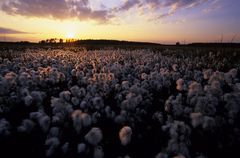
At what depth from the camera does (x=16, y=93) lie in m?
6.08

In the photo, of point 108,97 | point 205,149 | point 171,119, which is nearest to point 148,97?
point 108,97

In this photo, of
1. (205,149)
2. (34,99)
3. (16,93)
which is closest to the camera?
(205,149)

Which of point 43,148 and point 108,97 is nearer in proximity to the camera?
point 43,148

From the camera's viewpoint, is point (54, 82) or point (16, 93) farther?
point (54, 82)

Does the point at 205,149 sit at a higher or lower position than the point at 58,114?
lower

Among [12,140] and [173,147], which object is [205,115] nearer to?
[173,147]

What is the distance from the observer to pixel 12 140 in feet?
15.1

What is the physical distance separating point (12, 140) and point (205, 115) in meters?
2.84

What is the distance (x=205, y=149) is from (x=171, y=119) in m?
0.64

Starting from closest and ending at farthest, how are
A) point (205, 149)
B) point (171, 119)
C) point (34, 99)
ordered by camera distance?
point (205, 149), point (171, 119), point (34, 99)

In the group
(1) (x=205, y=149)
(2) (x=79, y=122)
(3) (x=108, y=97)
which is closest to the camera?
(2) (x=79, y=122)

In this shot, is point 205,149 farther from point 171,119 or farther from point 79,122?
point 79,122

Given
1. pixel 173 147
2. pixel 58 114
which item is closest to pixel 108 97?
pixel 58 114

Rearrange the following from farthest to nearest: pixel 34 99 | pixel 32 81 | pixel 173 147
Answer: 1. pixel 32 81
2. pixel 34 99
3. pixel 173 147
